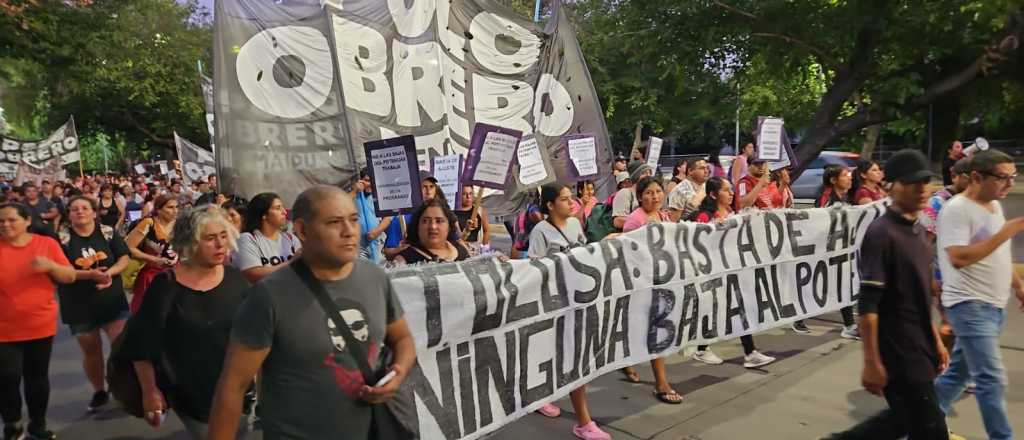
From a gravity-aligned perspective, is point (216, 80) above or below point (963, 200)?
above

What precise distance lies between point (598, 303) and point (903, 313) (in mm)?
1715

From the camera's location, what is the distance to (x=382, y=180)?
17.5 ft

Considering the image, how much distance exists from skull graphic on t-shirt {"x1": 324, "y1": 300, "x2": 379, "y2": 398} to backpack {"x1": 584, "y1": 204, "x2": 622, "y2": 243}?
4636mm

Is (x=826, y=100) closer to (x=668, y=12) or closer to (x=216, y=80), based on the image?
(x=668, y=12)

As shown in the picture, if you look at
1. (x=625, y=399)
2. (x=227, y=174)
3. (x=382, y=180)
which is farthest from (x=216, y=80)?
(x=625, y=399)

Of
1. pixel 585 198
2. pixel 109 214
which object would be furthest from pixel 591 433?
pixel 109 214

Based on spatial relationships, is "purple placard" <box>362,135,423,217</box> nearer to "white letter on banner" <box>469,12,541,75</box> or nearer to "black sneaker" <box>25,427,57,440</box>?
"black sneaker" <box>25,427,57,440</box>

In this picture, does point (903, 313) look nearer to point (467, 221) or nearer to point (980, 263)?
point (980, 263)

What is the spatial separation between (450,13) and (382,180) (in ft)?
12.7

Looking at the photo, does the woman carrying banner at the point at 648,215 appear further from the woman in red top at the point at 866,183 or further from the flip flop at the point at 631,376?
the woman in red top at the point at 866,183

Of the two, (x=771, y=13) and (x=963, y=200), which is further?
(x=771, y=13)

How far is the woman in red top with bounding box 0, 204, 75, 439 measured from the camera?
412 cm

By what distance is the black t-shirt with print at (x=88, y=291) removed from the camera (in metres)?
4.88

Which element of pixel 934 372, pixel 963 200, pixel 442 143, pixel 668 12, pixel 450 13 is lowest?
pixel 934 372
